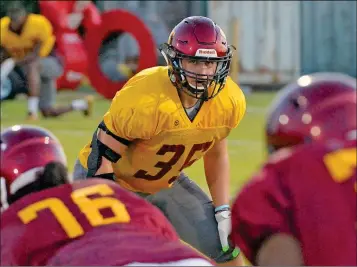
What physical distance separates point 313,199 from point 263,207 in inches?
4.7

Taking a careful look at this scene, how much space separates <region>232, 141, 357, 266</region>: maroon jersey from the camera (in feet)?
7.32

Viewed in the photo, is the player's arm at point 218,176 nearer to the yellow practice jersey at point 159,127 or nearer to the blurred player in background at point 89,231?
the yellow practice jersey at point 159,127

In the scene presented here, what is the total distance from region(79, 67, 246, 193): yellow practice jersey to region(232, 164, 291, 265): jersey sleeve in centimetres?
187

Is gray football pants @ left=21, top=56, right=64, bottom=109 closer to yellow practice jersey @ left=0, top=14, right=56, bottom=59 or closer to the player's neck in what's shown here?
yellow practice jersey @ left=0, top=14, right=56, bottom=59

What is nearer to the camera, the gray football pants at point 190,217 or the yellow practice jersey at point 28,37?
the gray football pants at point 190,217

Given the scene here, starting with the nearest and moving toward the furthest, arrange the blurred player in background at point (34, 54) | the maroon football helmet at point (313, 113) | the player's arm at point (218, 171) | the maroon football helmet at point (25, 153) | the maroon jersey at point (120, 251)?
the maroon jersey at point (120, 251) < the maroon football helmet at point (313, 113) < the maroon football helmet at point (25, 153) < the player's arm at point (218, 171) < the blurred player in background at point (34, 54)

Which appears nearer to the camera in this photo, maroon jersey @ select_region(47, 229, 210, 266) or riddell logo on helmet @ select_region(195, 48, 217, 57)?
maroon jersey @ select_region(47, 229, 210, 266)

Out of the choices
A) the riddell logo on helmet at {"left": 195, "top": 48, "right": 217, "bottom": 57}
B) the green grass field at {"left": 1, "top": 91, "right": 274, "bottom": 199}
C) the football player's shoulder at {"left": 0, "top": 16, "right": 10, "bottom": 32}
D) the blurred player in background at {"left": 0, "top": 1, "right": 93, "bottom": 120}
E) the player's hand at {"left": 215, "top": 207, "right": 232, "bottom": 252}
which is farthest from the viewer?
the football player's shoulder at {"left": 0, "top": 16, "right": 10, "bottom": 32}

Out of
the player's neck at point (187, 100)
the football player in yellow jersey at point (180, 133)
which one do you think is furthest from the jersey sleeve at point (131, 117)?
the player's neck at point (187, 100)

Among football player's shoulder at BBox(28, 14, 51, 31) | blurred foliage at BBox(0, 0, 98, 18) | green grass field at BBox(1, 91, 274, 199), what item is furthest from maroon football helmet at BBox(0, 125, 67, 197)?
blurred foliage at BBox(0, 0, 98, 18)

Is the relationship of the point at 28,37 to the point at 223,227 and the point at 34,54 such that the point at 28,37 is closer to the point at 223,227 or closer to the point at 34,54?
the point at 34,54

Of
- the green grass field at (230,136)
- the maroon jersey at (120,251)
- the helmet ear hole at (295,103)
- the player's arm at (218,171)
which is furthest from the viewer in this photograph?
the green grass field at (230,136)

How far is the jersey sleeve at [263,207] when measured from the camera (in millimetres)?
2260

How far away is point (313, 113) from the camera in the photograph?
239 cm
